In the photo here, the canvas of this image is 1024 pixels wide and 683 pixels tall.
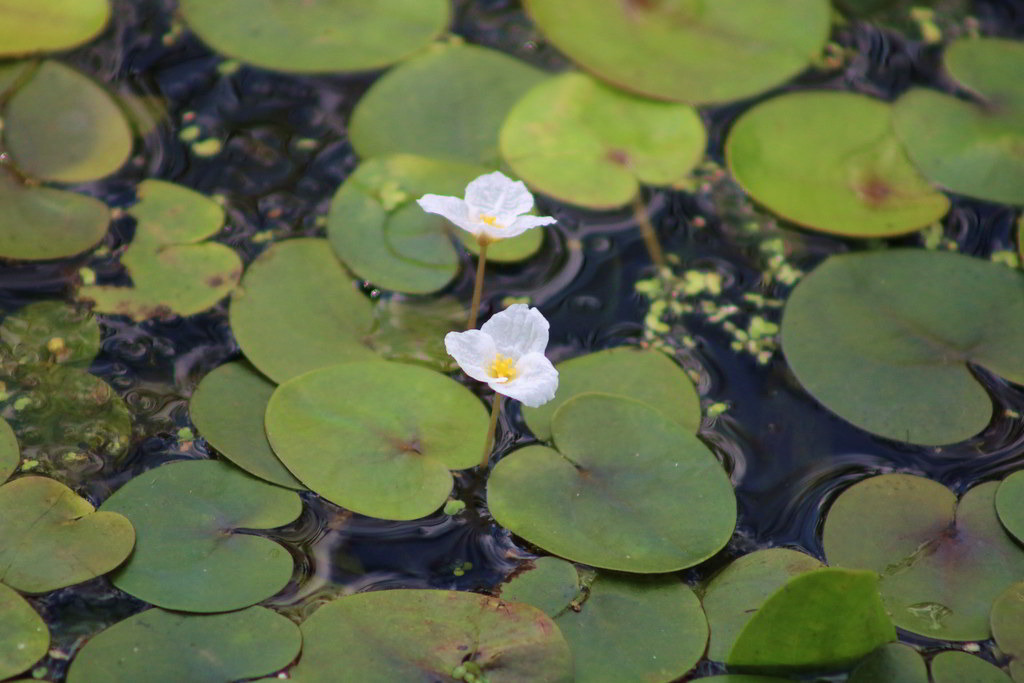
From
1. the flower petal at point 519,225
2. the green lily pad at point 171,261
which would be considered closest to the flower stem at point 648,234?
the flower petal at point 519,225

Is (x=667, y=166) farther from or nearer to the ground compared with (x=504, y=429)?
farther from the ground

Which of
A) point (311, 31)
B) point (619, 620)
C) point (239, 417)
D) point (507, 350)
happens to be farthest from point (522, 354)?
point (311, 31)

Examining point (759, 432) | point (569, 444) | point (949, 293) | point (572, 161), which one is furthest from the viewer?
point (572, 161)

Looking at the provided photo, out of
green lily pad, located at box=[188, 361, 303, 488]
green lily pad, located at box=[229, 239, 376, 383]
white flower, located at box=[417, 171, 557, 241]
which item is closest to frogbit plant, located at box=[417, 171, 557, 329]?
white flower, located at box=[417, 171, 557, 241]

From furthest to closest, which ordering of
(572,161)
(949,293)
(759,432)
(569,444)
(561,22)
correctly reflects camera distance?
(561,22), (572,161), (949,293), (759,432), (569,444)

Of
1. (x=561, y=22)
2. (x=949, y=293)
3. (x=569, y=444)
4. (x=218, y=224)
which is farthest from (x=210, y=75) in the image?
(x=949, y=293)

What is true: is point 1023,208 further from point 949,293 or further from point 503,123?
point 503,123
